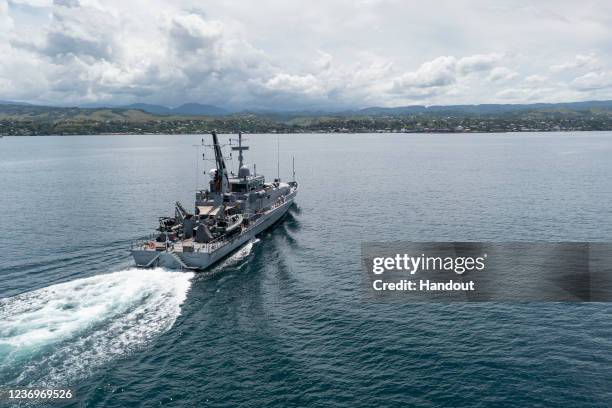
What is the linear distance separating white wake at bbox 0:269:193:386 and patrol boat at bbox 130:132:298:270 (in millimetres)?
4512

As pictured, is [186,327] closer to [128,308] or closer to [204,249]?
[128,308]

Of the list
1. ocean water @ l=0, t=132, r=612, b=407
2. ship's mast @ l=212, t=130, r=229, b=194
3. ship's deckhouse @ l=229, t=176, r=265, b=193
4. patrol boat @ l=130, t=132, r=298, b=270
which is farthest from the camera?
ship's deckhouse @ l=229, t=176, r=265, b=193

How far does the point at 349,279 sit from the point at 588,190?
10111 centimetres

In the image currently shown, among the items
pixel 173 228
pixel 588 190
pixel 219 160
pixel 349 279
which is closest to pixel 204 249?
pixel 173 228

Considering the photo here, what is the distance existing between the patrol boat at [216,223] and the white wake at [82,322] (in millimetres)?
4512

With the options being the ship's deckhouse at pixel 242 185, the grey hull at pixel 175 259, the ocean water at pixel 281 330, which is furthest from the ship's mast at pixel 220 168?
the grey hull at pixel 175 259

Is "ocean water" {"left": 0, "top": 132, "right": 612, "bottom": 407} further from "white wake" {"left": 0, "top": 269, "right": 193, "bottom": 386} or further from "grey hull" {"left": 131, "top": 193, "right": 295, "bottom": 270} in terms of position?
"grey hull" {"left": 131, "top": 193, "right": 295, "bottom": 270}

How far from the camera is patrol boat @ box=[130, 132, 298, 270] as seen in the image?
68.6 m

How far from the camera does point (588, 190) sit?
5039 inches

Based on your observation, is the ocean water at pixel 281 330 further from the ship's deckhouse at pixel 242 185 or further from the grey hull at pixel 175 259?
the ship's deckhouse at pixel 242 185

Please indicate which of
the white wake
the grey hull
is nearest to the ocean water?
the white wake

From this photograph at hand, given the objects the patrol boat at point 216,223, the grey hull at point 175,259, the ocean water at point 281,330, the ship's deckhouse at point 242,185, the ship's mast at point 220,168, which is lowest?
the ocean water at point 281,330

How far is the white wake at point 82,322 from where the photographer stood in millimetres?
40219

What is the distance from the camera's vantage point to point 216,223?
8175 centimetres
